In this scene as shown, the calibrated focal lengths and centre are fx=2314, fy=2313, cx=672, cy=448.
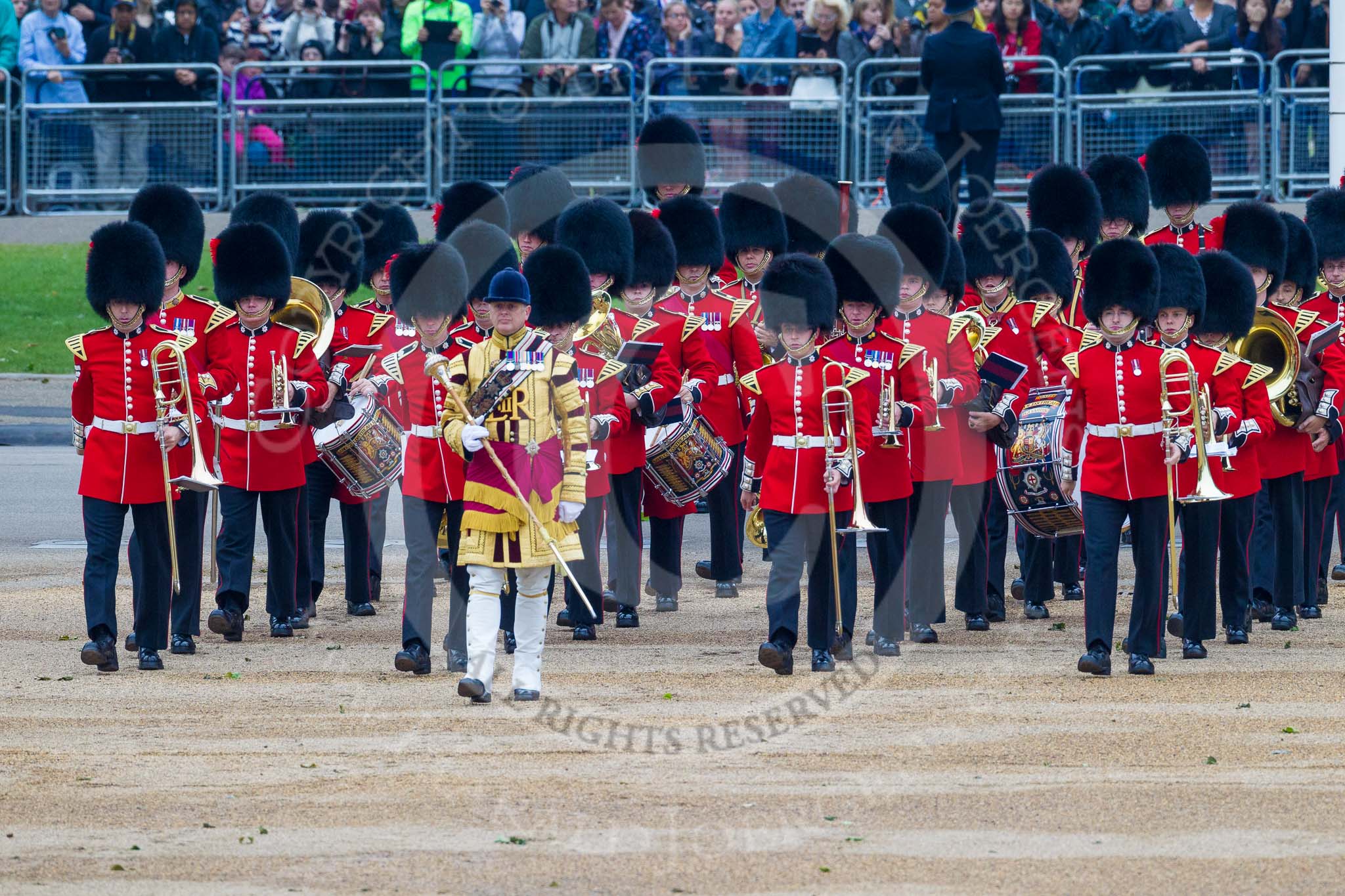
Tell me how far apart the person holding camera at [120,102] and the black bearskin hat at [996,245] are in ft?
25.8

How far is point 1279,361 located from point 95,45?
10.0 m

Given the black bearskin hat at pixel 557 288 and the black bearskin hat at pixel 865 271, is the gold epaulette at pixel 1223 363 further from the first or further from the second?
the black bearskin hat at pixel 557 288

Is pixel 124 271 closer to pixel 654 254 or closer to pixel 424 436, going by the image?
pixel 424 436

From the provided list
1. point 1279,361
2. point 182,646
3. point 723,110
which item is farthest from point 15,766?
point 723,110

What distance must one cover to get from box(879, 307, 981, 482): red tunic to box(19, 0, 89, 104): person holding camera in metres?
9.18

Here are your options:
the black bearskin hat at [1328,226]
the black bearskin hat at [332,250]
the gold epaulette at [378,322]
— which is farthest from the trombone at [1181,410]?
the black bearskin hat at [332,250]

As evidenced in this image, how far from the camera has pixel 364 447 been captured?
8805 millimetres

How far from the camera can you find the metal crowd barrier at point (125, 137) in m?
16.1

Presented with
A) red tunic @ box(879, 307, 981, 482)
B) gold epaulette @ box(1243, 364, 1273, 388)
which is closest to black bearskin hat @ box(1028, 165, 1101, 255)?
red tunic @ box(879, 307, 981, 482)

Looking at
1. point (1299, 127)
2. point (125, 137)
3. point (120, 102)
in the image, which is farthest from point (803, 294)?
point (120, 102)

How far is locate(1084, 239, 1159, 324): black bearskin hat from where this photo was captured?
795cm

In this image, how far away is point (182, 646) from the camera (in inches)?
326

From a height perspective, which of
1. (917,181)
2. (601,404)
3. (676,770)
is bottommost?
(676,770)

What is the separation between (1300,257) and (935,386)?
74.8 inches
